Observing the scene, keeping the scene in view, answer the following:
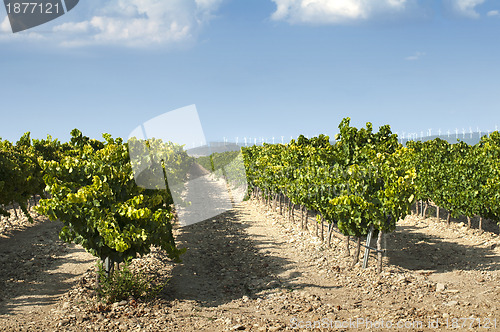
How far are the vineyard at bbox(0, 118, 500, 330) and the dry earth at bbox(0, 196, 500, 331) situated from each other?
0.25 metres

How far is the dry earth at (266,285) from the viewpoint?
9844 mm

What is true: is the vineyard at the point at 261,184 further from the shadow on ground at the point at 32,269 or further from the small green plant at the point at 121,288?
the shadow on ground at the point at 32,269

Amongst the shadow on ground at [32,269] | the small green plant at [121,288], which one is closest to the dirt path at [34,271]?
the shadow on ground at [32,269]

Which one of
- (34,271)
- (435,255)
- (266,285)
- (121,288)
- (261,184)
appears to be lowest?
(435,255)

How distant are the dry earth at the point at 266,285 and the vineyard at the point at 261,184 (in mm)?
253

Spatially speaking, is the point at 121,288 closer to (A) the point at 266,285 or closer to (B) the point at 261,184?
(A) the point at 266,285

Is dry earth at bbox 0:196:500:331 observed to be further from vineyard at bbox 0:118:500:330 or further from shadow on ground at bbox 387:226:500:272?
vineyard at bbox 0:118:500:330

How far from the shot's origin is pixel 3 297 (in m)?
12.0

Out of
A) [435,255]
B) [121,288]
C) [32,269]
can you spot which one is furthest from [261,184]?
[121,288]

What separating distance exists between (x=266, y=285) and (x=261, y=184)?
14.7 m

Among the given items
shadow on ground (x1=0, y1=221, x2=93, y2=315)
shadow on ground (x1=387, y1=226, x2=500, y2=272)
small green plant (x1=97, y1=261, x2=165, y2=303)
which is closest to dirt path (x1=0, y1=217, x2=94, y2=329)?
shadow on ground (x1=0, y1=221, x2=93, y2=315)

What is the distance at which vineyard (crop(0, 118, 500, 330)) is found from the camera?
10664 millimetres

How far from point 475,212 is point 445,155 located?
889cm

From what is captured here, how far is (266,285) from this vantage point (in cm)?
1247
